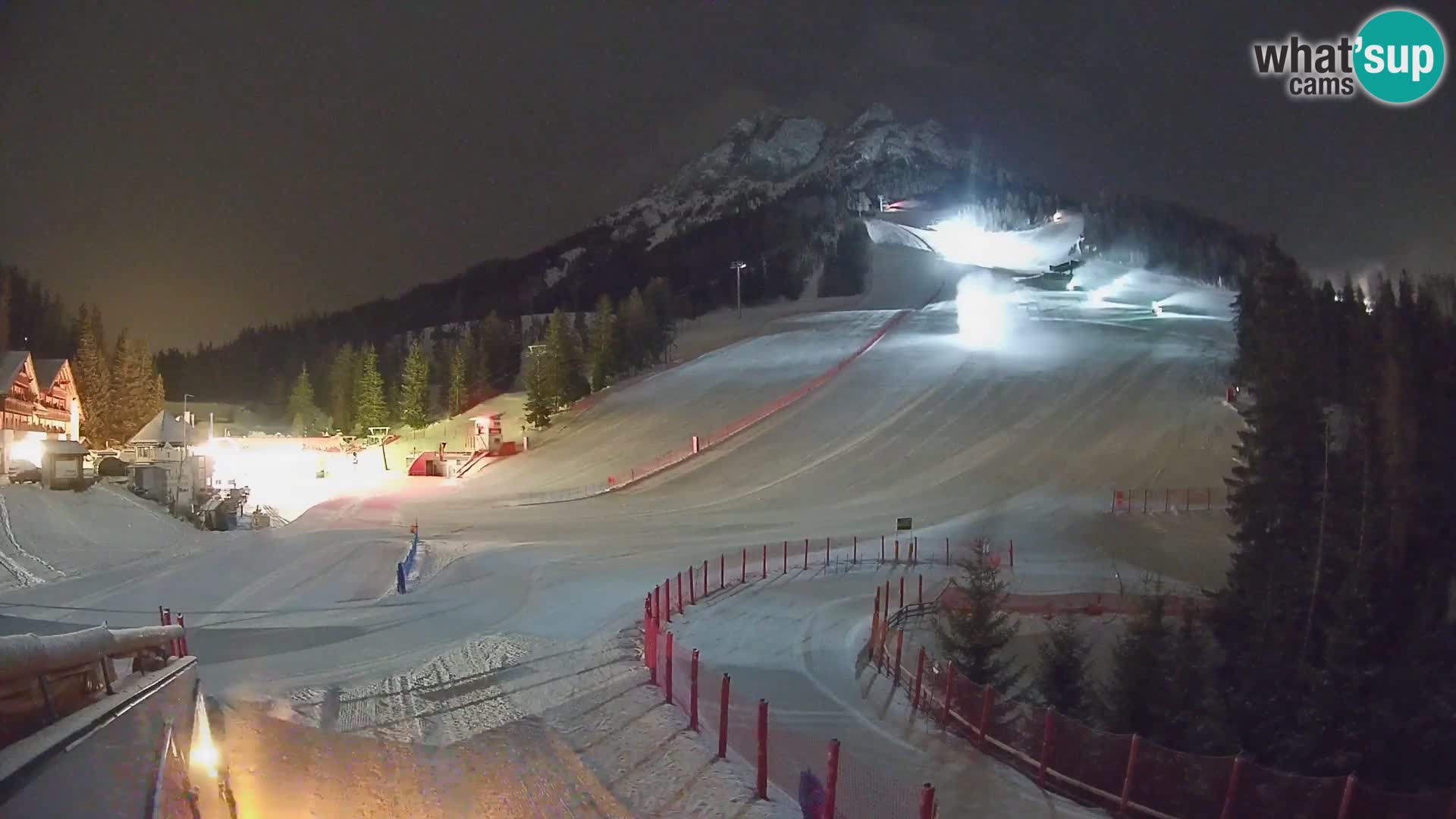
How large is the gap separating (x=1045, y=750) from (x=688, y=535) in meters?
21.8

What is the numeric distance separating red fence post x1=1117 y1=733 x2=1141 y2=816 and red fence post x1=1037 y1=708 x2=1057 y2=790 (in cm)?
83

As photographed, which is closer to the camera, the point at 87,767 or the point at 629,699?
the point at 87,767

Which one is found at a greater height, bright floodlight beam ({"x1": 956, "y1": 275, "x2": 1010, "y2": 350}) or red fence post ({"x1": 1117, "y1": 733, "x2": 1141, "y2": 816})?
bright floodlight beam ({"x1": 956, "y1": 275, "x2": 1010, "y2": 350})

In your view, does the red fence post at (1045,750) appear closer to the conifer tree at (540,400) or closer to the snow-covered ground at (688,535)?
the snow-covered ground at (688,535)

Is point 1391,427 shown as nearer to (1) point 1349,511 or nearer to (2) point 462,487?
(1) point 1349,511

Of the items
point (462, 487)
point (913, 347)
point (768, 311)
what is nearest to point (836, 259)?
point (768, 311)

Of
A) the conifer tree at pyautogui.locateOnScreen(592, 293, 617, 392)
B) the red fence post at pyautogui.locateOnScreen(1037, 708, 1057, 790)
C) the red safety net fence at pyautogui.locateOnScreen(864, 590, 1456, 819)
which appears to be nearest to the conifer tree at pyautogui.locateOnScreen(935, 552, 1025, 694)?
Result: the red safety net fence at pyautogui.locateOnScreen(864, 590, 1456, 819)

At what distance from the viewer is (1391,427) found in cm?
2908

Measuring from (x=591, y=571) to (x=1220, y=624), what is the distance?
16.0 meters

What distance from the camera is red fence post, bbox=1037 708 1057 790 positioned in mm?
10273

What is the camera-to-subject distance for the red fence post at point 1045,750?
10273mm

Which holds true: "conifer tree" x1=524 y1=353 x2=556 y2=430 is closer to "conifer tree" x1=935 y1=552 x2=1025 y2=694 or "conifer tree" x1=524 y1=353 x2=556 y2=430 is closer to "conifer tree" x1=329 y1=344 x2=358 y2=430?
"conifer tree" x1=329 y1=344 x2=358 y2=430

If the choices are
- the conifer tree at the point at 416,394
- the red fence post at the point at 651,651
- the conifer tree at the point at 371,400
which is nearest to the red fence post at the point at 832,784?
Answer: the red fence post at the point at 651,651

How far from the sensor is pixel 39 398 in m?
62.0
